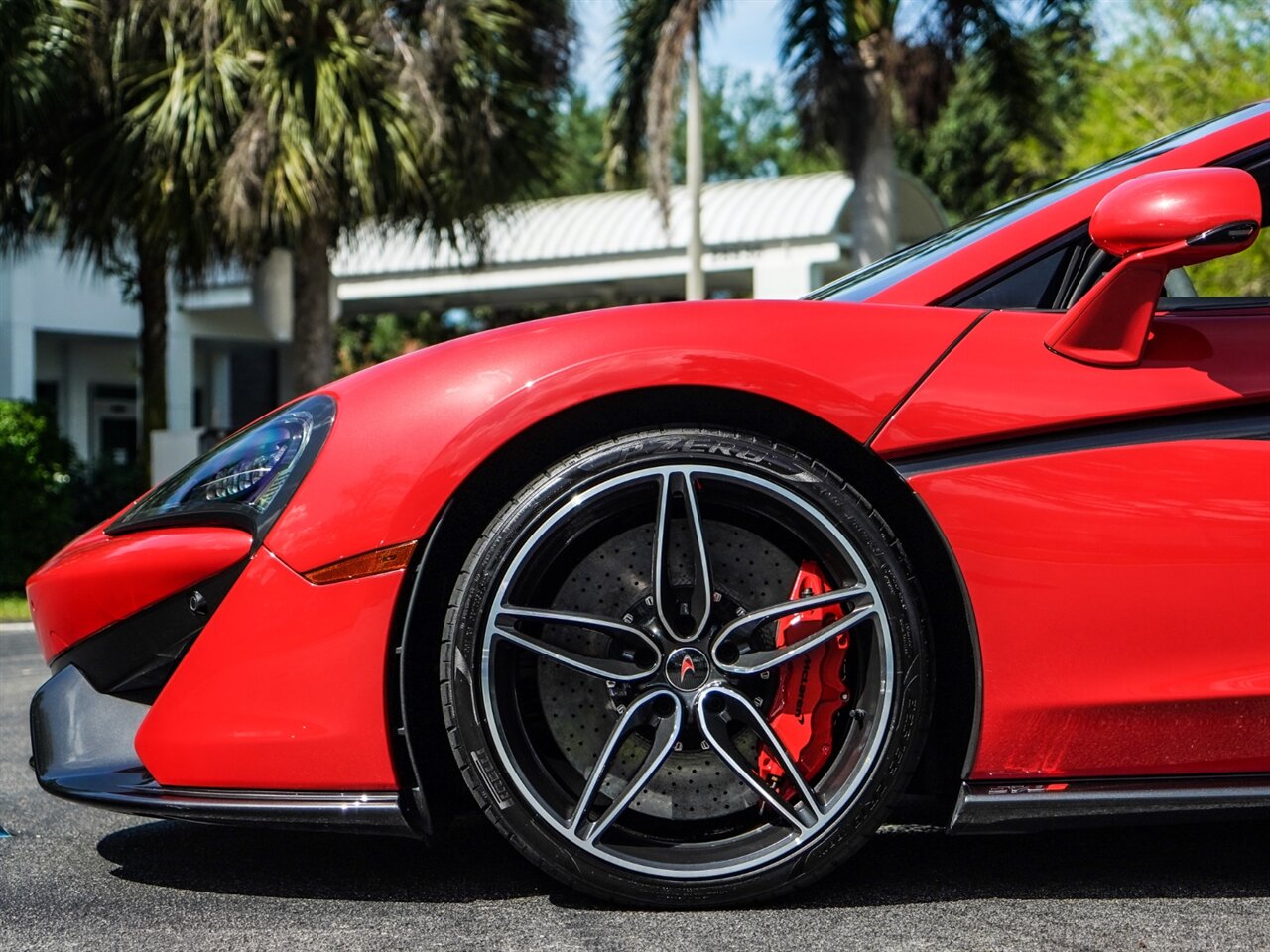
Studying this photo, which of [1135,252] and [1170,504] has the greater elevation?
[1135,252]

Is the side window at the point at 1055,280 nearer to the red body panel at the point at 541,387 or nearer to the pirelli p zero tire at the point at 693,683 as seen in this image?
the red body panel at the point at 541,387

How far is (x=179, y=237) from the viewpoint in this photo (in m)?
11.3

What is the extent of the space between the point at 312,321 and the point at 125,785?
1034 cm

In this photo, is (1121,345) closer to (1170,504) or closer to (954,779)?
(1170,504)

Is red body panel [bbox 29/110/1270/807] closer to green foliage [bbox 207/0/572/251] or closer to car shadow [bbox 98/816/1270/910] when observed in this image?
car shadow [bbox 98/816/1270/910]

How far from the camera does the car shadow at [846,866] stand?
2211 mm

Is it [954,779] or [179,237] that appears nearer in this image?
[954,779]

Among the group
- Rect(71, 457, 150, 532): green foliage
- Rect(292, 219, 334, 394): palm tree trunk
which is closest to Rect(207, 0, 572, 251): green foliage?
Rect(292, 219, 334, 394): palm tree trunk


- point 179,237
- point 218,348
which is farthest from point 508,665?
point 218,348

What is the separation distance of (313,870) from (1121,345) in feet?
5.06

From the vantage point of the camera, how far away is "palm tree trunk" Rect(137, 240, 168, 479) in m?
13.4

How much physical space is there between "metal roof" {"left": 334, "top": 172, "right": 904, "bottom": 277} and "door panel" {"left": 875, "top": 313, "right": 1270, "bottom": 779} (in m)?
13.7

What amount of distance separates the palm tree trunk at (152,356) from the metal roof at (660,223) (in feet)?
9.87

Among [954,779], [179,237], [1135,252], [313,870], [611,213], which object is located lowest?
[313,870]
